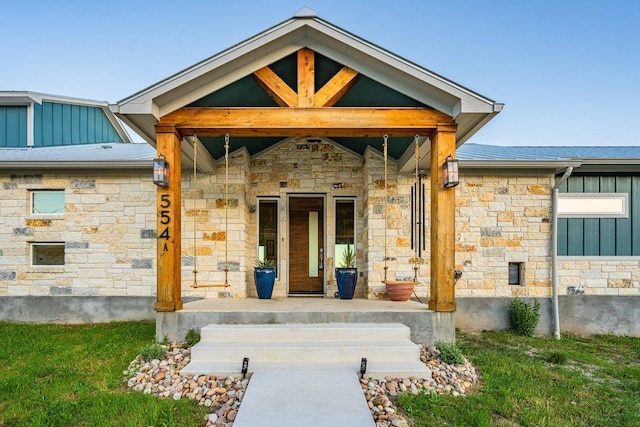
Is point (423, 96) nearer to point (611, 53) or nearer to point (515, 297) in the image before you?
point (515, 297)

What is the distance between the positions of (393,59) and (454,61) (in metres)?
14.6

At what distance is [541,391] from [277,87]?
457cm

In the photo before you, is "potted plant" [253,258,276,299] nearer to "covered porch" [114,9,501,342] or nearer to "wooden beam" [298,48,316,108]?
"covered porch" [114,9,501,342]

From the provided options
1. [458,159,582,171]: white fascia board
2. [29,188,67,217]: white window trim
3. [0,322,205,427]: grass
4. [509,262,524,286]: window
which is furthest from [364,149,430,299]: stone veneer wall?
[29,188,67,217]: white window trim

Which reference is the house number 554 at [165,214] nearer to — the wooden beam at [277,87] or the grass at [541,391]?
the wooden beam at [277,87]

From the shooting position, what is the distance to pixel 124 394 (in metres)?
3.85

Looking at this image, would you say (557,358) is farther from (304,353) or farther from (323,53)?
(323,53)

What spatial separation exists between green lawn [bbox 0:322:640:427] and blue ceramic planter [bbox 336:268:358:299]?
6.54 feet

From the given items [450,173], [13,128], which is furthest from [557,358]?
[13,128]

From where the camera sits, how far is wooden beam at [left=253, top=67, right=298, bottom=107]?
4957 millimetres

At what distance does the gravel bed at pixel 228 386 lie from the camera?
138 inches

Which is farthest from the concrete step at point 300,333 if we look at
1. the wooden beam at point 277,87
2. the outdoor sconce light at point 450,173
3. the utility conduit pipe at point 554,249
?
the utility conduit pipe at point 554,249

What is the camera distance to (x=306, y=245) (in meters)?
7.95

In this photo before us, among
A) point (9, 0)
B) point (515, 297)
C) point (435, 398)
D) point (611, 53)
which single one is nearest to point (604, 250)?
point (515, 297)
